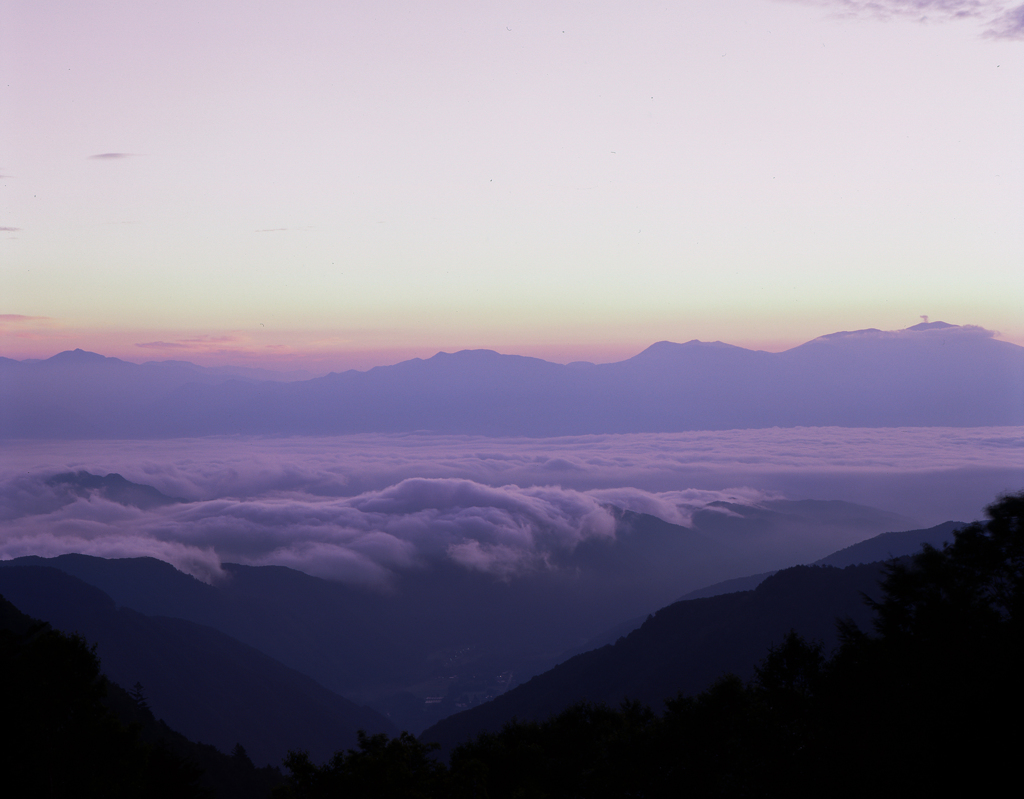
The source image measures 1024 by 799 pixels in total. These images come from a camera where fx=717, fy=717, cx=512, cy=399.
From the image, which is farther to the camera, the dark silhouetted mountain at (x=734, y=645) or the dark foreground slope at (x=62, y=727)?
the dark silhouetted mountain at (x=734, y=645)

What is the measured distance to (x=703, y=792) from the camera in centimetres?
2831

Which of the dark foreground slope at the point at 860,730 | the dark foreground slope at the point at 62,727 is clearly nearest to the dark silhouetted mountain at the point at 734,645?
the dark foreground slope at the point at 860,730

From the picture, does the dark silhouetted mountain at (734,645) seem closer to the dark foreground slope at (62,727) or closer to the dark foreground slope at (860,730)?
the dark foreground slope at (860,730)

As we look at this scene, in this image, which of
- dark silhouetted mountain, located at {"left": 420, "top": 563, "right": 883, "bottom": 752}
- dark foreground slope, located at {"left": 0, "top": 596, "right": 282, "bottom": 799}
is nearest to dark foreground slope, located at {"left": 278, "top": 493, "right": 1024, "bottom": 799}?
dark foreground slope, located at {"left": 0, "top": 596, "right": 282, "bottom": 799}

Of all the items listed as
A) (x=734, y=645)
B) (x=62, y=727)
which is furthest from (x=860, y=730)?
(x=734, y=645)

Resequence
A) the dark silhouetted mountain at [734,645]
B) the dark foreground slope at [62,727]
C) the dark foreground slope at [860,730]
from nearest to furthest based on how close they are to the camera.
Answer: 1. the dark foreground slope at [860,730]
2. the dark foreground slope at [62,727]
3. the dark silhouetted mountain at [734,645]

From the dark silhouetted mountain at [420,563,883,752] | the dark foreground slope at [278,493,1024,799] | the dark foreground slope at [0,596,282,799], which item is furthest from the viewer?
the dark silhouetted mountain at [420,563,883,752]

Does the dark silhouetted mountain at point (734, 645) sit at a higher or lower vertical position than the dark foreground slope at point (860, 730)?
lower

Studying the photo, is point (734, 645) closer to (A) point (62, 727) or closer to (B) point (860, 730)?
(B) point (860, 730)

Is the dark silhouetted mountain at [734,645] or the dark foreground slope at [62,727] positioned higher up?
the dark foreground slope at [62,727]

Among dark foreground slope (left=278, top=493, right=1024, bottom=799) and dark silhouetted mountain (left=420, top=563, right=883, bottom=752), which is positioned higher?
dark foreground slope (left=278, top=493, right=1024, bottom=799)

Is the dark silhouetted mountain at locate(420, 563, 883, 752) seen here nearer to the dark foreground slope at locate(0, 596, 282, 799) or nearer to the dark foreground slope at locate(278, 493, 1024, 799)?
the dark foreground slope at locate(278, 493, 1024, 799)

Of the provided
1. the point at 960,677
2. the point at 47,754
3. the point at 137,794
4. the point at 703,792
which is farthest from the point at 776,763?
the point at 47,754

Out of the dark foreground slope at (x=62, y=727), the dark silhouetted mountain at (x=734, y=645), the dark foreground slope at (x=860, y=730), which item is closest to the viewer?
the dark foreground slope at (x=860, y=730)
